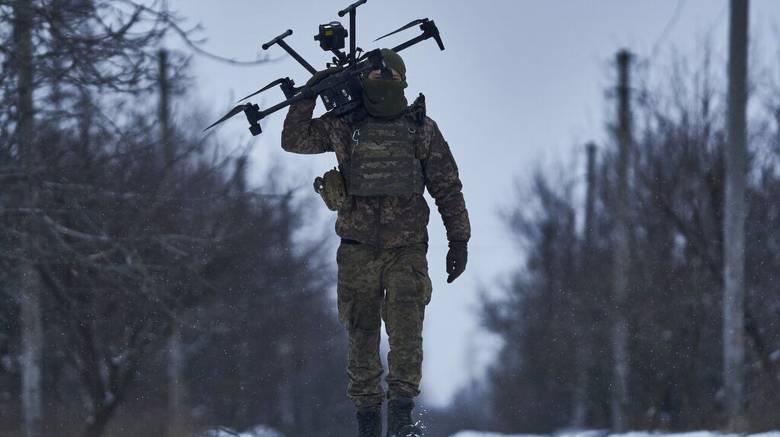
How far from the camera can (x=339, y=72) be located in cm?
587

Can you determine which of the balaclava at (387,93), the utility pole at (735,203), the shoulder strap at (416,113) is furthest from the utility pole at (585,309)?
the balaclava at (387,93)

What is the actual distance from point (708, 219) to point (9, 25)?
432 inches

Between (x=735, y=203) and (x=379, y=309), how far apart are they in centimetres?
810

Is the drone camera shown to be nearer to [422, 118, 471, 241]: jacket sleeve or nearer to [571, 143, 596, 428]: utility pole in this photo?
[422, 118, 471, 241]: jacket sleeve

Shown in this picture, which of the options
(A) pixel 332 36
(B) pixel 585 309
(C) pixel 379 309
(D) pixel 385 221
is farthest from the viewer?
(B) pixel 585 309

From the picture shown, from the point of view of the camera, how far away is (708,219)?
59.0ft

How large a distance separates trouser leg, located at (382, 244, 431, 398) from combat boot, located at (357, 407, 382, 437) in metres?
0.16

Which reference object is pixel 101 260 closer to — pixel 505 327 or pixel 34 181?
pixel 34 181

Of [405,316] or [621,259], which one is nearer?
[405,316]

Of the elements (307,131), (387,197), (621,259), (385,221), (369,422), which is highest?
(621,259)

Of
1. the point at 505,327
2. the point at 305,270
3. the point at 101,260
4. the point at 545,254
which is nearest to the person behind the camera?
the point at 101,260

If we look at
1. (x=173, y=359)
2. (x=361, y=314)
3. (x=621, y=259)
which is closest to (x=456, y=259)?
(x=361, y=314)

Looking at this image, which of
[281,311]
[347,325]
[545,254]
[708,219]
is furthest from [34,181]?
[545,254]

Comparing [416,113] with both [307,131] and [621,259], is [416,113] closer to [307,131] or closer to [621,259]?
[307,131]
